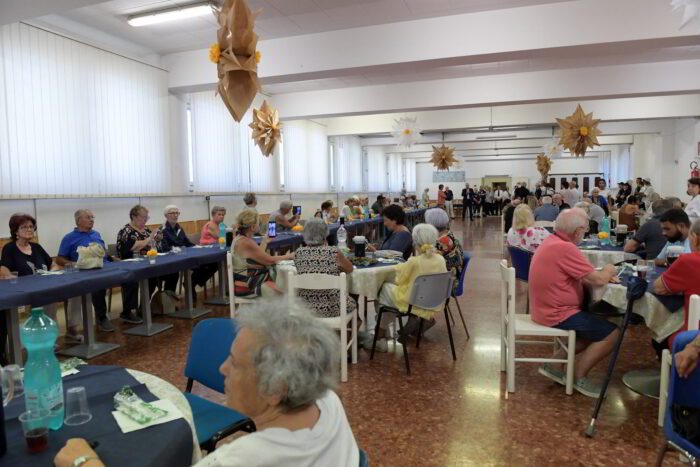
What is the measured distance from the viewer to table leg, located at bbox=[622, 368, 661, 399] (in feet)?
9.91

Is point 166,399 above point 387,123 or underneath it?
underneath

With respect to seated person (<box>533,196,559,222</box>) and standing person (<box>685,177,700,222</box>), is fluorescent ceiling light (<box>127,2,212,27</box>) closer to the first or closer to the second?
seated person (<box>533,196,559,222</box>)

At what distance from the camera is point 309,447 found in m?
0.96

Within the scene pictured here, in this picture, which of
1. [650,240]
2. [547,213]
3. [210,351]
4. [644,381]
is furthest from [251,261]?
[547,213]

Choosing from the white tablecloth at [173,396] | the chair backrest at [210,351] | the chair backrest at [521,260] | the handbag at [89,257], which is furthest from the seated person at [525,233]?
the white tablecloth at [173,396]

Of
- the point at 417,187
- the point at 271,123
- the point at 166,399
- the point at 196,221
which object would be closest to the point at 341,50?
the point at 271,123

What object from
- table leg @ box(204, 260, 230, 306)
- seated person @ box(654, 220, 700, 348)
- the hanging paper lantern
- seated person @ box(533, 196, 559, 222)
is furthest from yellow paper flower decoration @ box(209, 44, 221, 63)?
the hanging paper lantern

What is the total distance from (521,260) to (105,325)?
13.7 feet

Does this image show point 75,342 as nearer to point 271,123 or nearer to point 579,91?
point 271,123

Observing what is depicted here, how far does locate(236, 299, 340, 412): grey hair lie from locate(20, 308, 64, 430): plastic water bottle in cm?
60

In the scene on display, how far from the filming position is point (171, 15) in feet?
18.3

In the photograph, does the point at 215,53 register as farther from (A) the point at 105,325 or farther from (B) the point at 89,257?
(A) the point at 105,325

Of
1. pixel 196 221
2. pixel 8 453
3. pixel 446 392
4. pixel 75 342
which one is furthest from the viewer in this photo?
pixel 196 221

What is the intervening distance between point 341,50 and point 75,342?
15.9ft
